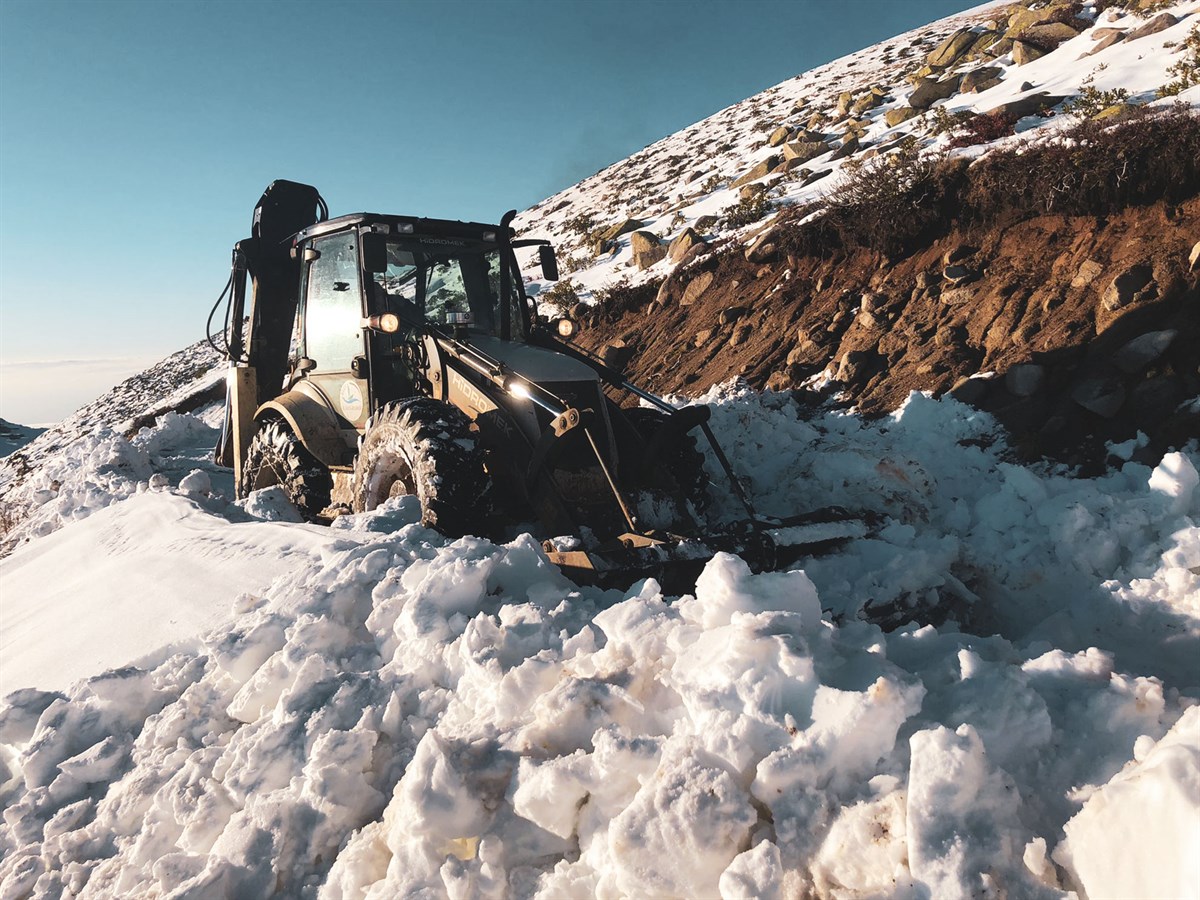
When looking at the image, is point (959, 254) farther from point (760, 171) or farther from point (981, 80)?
point (760, 171)

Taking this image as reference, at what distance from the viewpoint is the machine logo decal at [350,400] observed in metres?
6.45

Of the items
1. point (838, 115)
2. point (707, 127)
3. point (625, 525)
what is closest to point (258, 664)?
point (625, 525)

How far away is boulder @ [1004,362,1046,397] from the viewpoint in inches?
264

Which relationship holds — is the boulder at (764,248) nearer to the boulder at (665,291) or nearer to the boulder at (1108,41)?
the boulder at (665,291)

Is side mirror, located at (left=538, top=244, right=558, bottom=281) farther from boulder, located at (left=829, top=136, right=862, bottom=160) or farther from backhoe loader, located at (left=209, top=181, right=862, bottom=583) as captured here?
boulder, located at (left=829, top=136, right=862, bottom=160)

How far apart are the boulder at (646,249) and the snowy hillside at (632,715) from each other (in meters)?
14.5

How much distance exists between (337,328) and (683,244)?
1233 cm

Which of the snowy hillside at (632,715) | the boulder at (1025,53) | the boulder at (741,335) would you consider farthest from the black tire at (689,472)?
the boulder at (1025,53)

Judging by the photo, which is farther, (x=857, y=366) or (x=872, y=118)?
(x=872, y=118)

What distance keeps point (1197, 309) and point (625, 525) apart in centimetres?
528

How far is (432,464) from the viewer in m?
4.56

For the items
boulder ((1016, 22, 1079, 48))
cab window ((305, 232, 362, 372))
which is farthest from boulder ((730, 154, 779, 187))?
cab window ((305, 232, 362, 372))

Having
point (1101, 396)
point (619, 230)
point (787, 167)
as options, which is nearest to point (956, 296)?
Result: point (1101, 396)

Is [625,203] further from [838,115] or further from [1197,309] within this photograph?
[1197,309]
